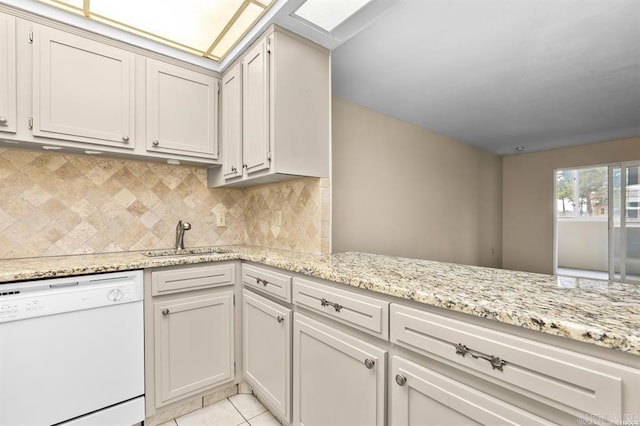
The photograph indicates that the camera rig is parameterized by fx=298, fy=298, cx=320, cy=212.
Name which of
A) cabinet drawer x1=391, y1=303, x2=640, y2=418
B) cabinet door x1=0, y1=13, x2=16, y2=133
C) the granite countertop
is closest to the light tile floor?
the granite countertop

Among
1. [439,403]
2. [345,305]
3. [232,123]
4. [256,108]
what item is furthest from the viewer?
[232,123]

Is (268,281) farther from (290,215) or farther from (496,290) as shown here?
(496,290)

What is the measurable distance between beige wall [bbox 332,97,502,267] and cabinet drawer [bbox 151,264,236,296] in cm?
118

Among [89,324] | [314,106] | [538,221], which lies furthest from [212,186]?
[538,221]

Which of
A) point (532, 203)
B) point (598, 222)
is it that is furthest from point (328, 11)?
point (598, 222)

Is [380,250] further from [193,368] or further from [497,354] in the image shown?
[497,354]

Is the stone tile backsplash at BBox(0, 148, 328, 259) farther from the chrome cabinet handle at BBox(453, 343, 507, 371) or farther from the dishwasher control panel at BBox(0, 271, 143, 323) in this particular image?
the chrome cabinet handle at BBox(453, 343, 507, 371)

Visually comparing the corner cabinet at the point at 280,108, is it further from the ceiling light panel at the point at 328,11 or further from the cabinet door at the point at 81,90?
the cabinet door at the point at 81,90

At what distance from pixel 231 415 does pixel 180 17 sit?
8.07ft

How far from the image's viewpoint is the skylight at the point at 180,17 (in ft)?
5.61

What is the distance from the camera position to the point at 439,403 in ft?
3.05

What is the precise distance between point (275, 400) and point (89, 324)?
3.44 ft

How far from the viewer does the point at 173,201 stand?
2.40 m

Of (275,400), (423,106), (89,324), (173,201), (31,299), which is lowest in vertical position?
(275,400)
